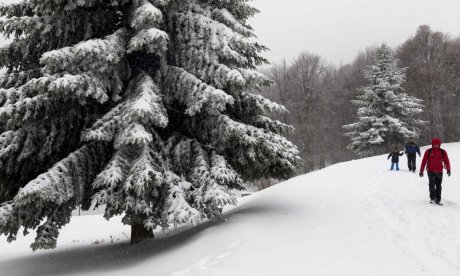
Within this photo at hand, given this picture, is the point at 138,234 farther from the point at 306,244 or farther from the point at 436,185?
the point at 436,185

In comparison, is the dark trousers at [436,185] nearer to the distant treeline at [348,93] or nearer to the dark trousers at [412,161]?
the dark trousers at [412,161]

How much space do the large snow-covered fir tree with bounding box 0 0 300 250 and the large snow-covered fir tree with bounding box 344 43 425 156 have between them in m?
26.9

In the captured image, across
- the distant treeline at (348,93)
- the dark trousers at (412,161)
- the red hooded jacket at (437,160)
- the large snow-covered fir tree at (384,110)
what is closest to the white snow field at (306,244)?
the red hooded jacket at (437,160)

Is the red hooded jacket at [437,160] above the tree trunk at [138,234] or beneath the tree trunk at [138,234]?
above

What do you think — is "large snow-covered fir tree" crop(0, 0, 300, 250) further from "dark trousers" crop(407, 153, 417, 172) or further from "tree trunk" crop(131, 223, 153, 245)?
"dark trousers" crop(407, 153, 417, 172)

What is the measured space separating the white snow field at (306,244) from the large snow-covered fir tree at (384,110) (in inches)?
869

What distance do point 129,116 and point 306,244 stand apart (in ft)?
13.2

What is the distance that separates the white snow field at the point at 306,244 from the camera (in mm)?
6145

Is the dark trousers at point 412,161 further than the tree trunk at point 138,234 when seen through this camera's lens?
Yes

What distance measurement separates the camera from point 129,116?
7.30 metres

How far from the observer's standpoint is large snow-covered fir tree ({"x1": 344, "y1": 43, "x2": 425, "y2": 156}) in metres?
34.2

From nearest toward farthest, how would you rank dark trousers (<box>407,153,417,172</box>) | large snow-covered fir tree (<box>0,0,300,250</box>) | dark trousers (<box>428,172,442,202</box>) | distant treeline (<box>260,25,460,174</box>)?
1. large snow-covered fir tree (<box>0,0,300,250</box>)
2. dark trousers (<box>428,172,442,202</box>)
3. dark trousers (<box>407,153,417,172</box>)
4. distant treeline (<box>260,25,460,174</box>)

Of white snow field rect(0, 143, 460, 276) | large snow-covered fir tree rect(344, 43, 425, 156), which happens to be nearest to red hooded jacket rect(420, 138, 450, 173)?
white snow field rect(0, 143, 460, 276)

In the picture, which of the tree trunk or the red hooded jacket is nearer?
the tree trunk
